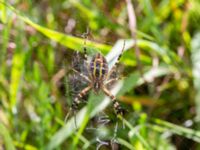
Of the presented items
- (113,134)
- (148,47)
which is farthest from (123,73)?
(113,134)

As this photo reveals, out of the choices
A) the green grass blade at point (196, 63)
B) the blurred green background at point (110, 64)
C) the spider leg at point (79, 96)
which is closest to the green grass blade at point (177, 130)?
the blurred green background at point (110, 64)

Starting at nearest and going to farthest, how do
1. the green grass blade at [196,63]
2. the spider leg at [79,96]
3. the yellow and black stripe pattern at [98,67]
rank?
the yellow and black stripe pattern at [98,67] → the spider leg at [79,96] → the green grass blade at [196,63]

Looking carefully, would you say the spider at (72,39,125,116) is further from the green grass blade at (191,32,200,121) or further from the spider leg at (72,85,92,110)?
the green grass blade at (191,32,200,121)

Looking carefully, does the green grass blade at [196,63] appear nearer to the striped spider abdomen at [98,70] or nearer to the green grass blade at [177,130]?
the green grass blade at [177,130]

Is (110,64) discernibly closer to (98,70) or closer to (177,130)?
(98,70)

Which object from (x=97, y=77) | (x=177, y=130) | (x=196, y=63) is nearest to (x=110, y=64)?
(x=97, y=77)

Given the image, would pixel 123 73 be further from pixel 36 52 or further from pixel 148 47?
pixel 36 52

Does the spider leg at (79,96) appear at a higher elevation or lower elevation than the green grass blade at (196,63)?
lower

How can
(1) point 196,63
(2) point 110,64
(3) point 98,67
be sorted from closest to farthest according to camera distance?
(3) point 98,67
(2) point 110,64
(1) point 196,63
